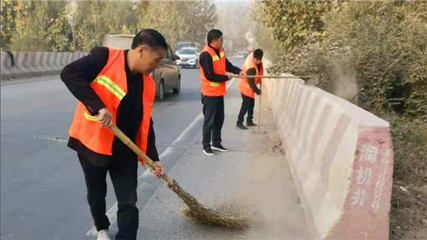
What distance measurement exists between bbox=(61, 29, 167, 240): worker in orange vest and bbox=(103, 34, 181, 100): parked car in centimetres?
942

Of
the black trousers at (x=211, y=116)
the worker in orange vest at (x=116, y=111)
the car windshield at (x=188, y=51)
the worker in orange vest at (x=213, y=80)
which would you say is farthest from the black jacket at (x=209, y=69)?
the car windshield at (x=188, y=51)

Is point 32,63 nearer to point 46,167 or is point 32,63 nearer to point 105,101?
point 46,167

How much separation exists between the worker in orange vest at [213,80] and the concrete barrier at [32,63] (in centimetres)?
1465

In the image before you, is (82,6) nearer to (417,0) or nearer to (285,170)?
(417,0)

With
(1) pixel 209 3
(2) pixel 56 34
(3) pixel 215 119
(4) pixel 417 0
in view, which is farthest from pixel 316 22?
(1) pixel 209 3

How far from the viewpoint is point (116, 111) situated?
10.4 feet

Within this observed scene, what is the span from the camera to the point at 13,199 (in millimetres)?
4879

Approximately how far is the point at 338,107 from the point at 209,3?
6707 cm

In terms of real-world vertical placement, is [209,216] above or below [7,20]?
above

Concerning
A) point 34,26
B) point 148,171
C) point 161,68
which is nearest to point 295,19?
point 161,68

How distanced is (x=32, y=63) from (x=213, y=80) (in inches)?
788

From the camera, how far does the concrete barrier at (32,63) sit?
21.1 m

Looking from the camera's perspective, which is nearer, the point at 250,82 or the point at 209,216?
the point at 209,216

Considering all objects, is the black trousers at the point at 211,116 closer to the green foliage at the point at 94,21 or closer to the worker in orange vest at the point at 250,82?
the worker in orange vest at the point at 250,82
